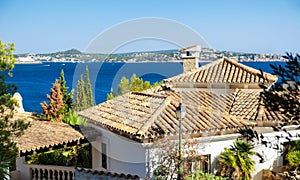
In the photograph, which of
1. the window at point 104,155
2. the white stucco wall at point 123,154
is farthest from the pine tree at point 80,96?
the white stucco wall at point 123,154

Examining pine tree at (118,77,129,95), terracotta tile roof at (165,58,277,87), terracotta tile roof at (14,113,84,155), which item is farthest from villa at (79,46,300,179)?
pine tree at (118,77,129,95)

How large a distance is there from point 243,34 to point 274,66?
16.8m

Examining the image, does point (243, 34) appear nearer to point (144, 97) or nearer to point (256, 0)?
point (256, 0)

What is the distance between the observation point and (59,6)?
35.6 metres

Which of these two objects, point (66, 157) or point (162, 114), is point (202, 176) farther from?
point (66, 157)

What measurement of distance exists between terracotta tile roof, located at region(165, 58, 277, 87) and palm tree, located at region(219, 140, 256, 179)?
5267mm

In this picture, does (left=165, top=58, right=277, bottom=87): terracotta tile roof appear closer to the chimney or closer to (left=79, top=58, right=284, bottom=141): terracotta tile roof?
(left=79, top=58, right=284, bottom=141): terracotta tile roof

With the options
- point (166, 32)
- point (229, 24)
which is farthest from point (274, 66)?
point (229, 24)

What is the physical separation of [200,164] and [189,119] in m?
1.81

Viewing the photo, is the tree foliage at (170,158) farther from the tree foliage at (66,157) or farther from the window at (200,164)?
the tree foliage at (66,157)

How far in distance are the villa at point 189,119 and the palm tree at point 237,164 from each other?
54 cm

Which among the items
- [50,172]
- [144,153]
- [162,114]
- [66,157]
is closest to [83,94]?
[66,157]

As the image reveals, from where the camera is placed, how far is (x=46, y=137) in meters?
13.7

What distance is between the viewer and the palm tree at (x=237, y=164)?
1273 centimetres
